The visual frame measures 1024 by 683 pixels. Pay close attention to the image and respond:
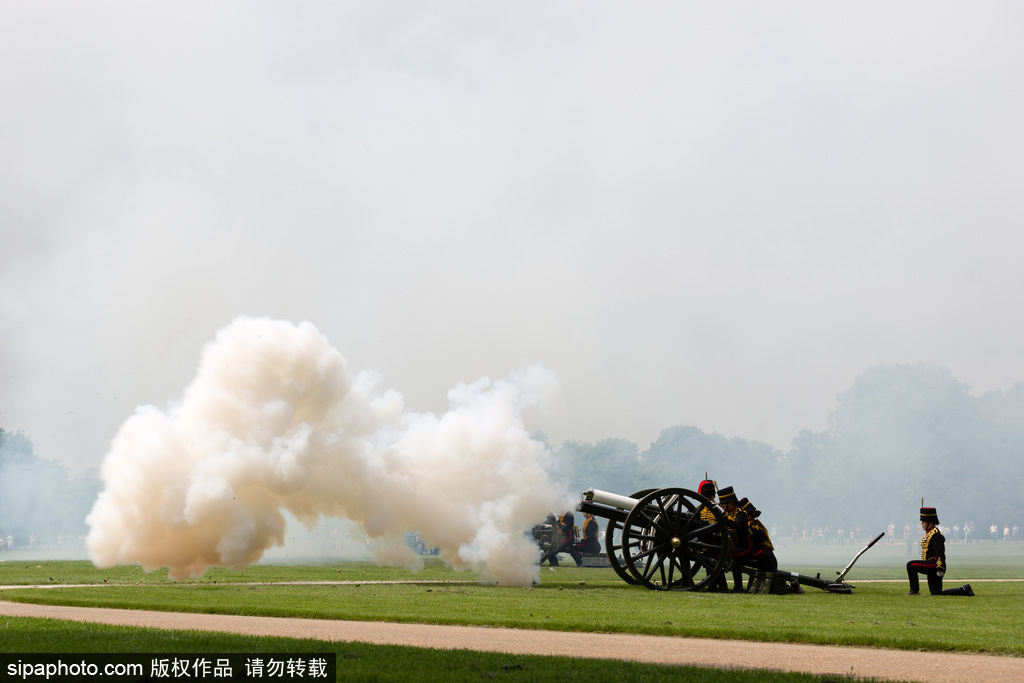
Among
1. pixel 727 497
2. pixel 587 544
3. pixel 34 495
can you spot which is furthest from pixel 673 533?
pixel 34 495

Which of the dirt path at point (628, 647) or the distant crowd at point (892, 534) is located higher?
the dirt path at point (628, 647)

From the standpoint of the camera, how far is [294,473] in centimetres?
2220

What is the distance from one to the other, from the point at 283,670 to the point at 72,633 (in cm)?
397

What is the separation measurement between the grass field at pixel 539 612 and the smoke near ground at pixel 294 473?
3.39 feet

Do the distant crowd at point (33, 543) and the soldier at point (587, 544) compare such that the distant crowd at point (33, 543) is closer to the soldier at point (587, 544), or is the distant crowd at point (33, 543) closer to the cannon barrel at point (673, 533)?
the soldier at point (587, 544)

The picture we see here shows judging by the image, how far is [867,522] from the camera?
61.3 metres

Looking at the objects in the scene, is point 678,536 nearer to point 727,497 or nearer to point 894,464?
point 727,497

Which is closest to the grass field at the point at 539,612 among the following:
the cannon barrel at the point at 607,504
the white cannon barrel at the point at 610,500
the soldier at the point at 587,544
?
the cannon barrel at the point at 607,504

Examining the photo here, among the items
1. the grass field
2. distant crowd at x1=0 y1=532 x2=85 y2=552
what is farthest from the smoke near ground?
distant crowd at x1=0 y1=532 x2=85 y2=552

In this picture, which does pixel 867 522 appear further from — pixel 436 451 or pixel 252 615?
pixel 252 615

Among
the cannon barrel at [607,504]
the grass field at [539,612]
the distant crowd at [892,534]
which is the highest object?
the cannon barrel at [607,504]

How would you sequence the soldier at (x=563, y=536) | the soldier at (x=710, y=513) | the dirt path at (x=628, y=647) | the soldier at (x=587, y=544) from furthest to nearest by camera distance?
the soldier at (x=587, y=544), the soldier at (x=563, y=536), the soldier at (x=710, y=513), the dirt path at (x=628, y=647)

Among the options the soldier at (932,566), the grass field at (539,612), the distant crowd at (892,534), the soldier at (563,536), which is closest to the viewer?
the grass field at (539,612)

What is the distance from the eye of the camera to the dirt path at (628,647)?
10156mm
